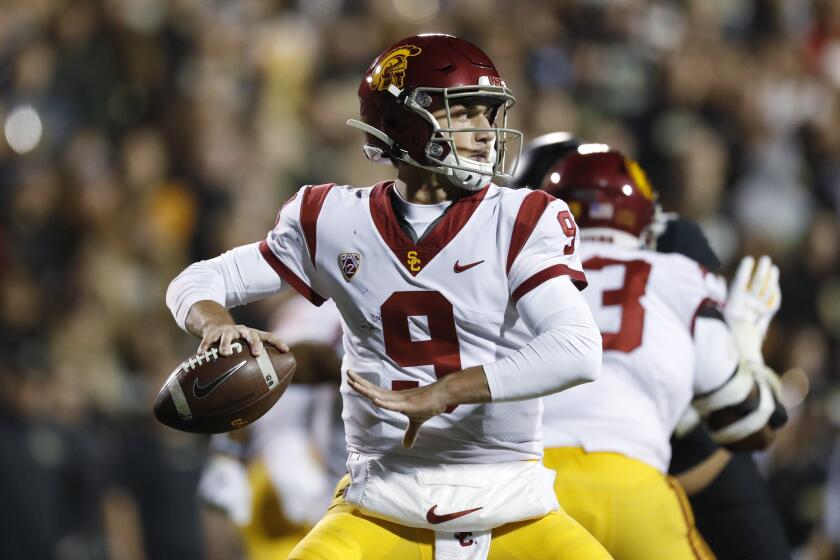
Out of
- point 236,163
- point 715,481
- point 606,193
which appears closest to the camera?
point 606,193

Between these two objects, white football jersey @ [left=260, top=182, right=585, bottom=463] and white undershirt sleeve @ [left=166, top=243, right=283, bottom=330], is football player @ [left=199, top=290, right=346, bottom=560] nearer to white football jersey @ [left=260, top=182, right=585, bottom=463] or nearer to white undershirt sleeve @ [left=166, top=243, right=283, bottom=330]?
white undershirt sleeve @ [left=166, top=243, right=283, bottom=330]

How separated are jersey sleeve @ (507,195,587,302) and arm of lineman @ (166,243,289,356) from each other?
526mm

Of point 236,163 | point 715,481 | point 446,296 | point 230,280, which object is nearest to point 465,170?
point 446,296

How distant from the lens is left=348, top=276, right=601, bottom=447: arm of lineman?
8.48 ft

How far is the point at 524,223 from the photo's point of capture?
2.79m

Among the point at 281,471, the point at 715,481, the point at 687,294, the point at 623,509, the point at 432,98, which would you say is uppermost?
the point at 432,98

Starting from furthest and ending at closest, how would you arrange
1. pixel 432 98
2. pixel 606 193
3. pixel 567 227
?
1. pixel 606 193
2. pixel 432 98
3. pixel 567 227

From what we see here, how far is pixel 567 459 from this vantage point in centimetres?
337

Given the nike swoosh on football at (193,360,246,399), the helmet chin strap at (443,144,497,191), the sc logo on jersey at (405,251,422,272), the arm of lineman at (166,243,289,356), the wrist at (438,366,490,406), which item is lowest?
the wrist at (438,366,490,406)

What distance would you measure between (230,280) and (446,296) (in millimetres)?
542

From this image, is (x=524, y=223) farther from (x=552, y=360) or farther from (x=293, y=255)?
(x=293, y=255)

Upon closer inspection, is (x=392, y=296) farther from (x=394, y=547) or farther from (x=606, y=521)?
(x=606, y=521)

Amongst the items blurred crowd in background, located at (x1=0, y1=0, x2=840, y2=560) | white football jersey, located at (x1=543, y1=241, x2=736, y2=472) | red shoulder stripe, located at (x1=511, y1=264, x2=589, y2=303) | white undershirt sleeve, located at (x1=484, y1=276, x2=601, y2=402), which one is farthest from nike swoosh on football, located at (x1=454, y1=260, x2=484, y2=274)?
blurred crowd in background, located at (x1=0, y1=0, x2=840, y2=560)

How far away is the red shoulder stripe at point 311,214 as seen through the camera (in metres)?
2.95
